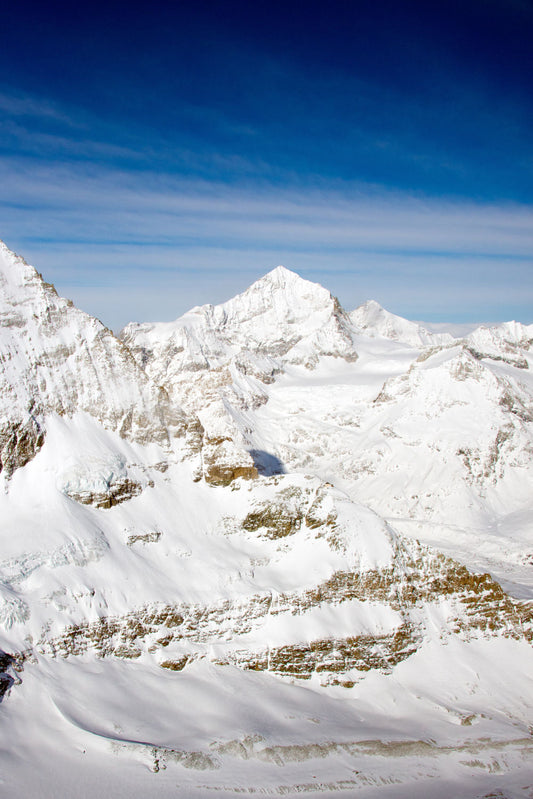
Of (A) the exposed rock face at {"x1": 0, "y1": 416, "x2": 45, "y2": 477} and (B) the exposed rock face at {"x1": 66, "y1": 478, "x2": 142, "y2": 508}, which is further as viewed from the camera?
(B) the exposed rock face at {"x1": 66, "y1": 478, "x2": 142, "y2": 508}

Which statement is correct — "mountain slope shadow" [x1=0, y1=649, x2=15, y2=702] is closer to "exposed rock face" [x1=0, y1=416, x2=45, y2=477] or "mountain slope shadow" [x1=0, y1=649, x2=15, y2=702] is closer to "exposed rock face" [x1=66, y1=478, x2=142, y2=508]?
"exposed rock face" [x1=66, y1=478, x2=142, y2=508]

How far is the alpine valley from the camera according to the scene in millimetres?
75875

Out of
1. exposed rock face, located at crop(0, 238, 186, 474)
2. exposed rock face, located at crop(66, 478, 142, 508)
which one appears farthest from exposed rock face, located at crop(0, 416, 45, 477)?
exposed rock face, located at crop(66, 478, 142, 508)

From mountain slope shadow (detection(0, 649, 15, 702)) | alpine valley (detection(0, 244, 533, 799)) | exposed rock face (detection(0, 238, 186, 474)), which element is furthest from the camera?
exposed rock face (detection(0, 238, 186, 474))

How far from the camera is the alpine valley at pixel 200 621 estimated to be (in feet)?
249

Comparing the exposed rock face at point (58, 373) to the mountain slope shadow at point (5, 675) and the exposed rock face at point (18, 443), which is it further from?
the mountain slope shadow at point (5, 675)

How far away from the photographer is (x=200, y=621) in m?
94.5

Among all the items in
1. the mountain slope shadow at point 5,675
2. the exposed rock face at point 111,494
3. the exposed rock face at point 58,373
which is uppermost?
the exposed rock face at point 58,373

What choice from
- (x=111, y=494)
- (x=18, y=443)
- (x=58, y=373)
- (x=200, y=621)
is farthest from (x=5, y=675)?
(x=58, y=373)

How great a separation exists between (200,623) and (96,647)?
15.9m

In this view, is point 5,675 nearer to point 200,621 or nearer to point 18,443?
point 200,621

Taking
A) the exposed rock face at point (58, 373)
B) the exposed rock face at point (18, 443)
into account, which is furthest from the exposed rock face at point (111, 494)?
the exposed rock face at point (58, 373)

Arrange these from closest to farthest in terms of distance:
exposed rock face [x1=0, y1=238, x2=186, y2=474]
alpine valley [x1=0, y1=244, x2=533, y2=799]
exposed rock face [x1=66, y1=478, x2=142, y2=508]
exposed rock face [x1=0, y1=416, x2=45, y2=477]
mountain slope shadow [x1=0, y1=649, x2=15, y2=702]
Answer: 1. alpine valley [x1=0, y1=244, x2=533, y2=799]
2. mountain slope shadow [x1=0, y1=649, x2=15, y2=702]
3. exposed rock face [x1=0, y1=416, x2=45, y2=477]
4. exposed rock face [x1=66, y1=478, x2=142, y2=508]
5. exposed rock face [x1=0, y1=238, x2=186, y2=474]

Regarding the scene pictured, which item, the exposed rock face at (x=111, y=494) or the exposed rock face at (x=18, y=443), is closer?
the exposed rock face at (x=18, y=443)
